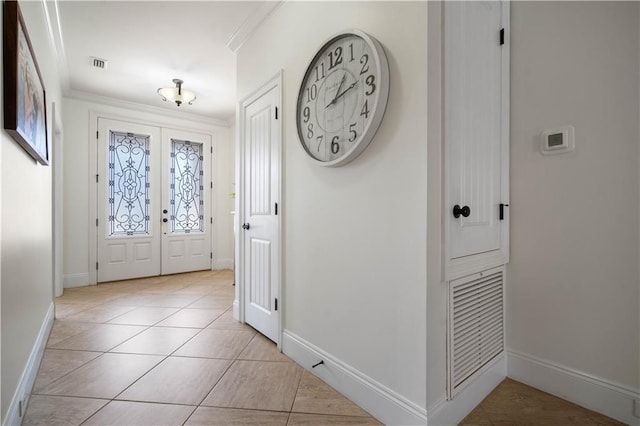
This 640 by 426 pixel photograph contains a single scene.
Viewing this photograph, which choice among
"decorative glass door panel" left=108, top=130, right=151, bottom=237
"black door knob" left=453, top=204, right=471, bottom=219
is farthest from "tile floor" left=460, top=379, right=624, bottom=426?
"decorative glass door panel" left=108, top=130, right=151, bottom=237

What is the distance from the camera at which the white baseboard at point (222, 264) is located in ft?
17.7

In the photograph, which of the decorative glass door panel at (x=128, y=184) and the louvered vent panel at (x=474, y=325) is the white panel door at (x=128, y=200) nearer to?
the decorative glass door panel at (x=128, y=184)

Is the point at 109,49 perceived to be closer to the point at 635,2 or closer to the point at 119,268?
the point at 119,268

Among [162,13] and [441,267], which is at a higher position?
[162,13]

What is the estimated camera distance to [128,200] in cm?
461

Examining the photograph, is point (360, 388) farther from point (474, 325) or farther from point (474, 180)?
point (474, 180)

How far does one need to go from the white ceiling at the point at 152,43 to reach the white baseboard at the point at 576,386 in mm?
3016

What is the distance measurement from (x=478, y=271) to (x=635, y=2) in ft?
4.80

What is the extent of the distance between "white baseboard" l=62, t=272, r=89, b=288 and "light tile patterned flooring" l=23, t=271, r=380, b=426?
1249mm

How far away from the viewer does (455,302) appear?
1.50m

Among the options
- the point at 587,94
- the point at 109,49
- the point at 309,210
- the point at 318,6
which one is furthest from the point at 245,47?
the point at 587,94

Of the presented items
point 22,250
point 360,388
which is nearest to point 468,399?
point 360,388

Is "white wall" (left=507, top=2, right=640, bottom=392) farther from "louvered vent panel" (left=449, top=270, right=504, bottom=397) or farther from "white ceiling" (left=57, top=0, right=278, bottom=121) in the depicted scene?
"white ceiling" (left=57, top=0, right=278, bottom=121)

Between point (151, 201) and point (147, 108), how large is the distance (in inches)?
55.6
